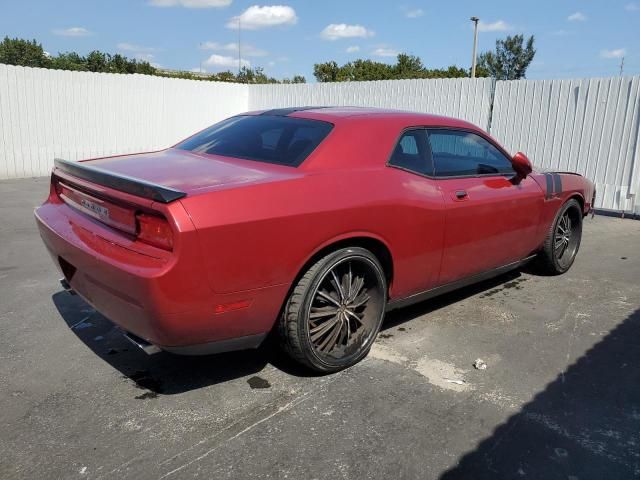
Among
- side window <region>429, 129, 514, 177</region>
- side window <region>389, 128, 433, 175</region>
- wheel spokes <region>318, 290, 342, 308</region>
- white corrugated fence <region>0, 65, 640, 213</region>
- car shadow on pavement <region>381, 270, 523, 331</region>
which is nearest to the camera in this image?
wheel spokes <region>318, 290, 342, 308</region>

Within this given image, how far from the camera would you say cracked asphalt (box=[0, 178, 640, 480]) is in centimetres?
235

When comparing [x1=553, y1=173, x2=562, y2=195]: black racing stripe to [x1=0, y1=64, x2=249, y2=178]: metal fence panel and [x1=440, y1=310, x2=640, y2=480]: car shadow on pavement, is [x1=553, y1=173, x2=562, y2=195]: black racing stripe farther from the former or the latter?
[x1=0, y1=64, x2=249, y2=178]: metal fence panel

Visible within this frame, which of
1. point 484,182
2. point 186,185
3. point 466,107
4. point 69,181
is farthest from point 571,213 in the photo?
point 466,107

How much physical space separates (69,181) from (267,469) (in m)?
2.00

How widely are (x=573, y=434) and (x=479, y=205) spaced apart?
5.66 ft

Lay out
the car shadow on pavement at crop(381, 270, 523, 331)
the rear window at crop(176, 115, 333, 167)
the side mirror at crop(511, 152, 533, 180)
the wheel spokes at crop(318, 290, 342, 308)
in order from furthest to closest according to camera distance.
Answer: the side mirror at crop(511, 152, 533, 180), the car shadow on pavement at crop(381, 270, 523, 331), the rear window at crop(176, 115, 333, 167), the wheel spokes at crop(318, 290, 342, 308)

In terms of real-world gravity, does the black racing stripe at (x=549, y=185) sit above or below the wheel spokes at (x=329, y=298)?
above

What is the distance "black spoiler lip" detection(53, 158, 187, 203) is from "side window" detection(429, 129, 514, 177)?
1.98 m

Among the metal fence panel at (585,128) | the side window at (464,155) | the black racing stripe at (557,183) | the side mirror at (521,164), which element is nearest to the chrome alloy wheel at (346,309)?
the side window at (464,155)

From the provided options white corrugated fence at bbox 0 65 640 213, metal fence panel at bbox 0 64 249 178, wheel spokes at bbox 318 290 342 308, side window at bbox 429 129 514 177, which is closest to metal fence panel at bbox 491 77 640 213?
white corrugated fence at bbox 0 65 640 213

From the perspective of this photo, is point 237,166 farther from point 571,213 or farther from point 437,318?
point 571,213

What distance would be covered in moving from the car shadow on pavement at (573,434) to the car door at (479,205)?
1.03m

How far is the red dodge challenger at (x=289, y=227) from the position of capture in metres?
2.44

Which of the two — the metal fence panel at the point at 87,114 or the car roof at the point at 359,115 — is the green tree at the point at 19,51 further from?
the car roof at the point at 359,115
